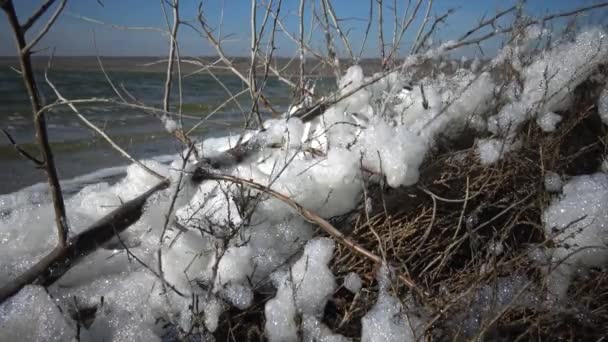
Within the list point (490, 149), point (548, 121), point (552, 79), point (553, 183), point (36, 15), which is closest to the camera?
point (36, 15)

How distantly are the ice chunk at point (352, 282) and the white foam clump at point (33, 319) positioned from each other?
0.94m

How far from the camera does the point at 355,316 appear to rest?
1.63 metres

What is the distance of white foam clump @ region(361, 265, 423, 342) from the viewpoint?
1434 mm

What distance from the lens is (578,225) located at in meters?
1.69

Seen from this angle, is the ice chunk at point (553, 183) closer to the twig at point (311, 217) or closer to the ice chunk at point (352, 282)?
the twig at point (311, 217)

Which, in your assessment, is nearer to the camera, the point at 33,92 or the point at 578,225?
the point at 33,92

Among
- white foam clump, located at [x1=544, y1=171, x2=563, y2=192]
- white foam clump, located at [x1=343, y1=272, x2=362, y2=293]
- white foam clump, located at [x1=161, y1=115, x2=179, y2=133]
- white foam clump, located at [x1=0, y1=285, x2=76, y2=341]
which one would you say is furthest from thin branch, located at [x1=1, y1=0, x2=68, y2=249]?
white foam clump, located at [x1=544, y1=171, x2=563, y2=192]

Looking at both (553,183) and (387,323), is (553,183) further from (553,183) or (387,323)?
(387,323)

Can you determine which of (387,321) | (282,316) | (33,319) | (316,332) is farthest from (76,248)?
(387,321)

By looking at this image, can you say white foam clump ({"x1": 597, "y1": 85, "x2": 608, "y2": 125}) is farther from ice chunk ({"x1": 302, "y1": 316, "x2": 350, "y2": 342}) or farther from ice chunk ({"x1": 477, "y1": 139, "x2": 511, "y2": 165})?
ice chunk ({"x1": 302, "y1": 316, "x2": 350, "y2": 342})

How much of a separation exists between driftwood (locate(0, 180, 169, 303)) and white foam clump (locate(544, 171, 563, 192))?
1.62 meters

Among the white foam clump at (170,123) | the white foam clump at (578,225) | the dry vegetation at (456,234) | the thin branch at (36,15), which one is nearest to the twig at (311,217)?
the dry vegetation at (456,234)

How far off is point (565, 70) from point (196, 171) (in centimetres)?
197

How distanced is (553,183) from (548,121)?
424 mm
